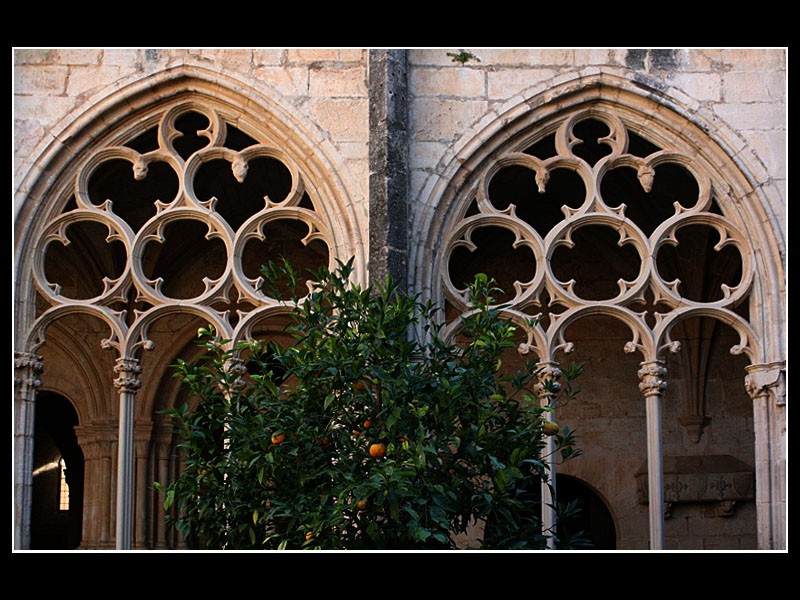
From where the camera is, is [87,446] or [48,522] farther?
[48,522]

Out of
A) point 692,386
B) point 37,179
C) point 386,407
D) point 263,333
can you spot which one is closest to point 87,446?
point 263,333

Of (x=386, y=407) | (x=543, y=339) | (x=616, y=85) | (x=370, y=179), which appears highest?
(x=616, y=85)

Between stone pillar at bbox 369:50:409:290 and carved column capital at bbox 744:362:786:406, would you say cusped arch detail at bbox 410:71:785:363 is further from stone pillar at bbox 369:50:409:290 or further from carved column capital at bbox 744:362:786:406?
stone pillar at bbox 369:50:409:290

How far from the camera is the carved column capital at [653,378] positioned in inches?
355

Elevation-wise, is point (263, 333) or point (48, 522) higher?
point (263, 333)

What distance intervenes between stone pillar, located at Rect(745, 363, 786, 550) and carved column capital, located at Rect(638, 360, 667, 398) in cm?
57

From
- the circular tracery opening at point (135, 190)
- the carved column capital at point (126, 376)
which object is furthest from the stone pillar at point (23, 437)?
the circular tracery opening at point (135, 190)

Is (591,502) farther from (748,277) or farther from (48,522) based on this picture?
(48,522)

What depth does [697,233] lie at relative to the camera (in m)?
11.8

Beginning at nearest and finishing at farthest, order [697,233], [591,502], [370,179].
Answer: [370,179] → [697,233] → [591,502]

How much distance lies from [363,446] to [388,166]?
2.50 meters

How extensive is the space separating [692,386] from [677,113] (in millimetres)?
3506

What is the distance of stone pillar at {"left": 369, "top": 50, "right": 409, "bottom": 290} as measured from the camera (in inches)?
343

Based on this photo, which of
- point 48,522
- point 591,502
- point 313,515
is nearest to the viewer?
point 313,515
